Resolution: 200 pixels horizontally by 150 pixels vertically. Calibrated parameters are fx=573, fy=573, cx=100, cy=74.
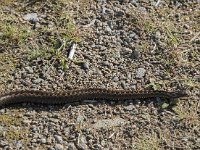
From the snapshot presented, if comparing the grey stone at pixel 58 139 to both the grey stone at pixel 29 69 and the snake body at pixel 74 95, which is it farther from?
the grey stone at pixel 29 69

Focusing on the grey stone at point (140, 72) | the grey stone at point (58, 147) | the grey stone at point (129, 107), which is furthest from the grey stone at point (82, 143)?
the grey stone at point (140, 72)

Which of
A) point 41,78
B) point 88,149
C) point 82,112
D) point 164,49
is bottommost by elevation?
point 88,149

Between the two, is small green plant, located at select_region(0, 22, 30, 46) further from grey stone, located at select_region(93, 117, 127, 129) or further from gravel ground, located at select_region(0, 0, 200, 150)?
grey stone, located at select_region(93, 117, 127, 129)

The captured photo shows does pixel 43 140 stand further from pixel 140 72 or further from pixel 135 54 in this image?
pixel 135 54

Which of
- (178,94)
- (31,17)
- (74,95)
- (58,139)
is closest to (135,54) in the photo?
(178,94)

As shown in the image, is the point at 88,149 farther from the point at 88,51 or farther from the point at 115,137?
the point at 88,51

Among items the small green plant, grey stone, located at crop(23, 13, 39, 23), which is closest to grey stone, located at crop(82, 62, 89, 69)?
the small green plant

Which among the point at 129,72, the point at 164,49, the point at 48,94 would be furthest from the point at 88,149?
the point at 164,49

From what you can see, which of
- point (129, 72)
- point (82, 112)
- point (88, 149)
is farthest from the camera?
point (129, 72)
